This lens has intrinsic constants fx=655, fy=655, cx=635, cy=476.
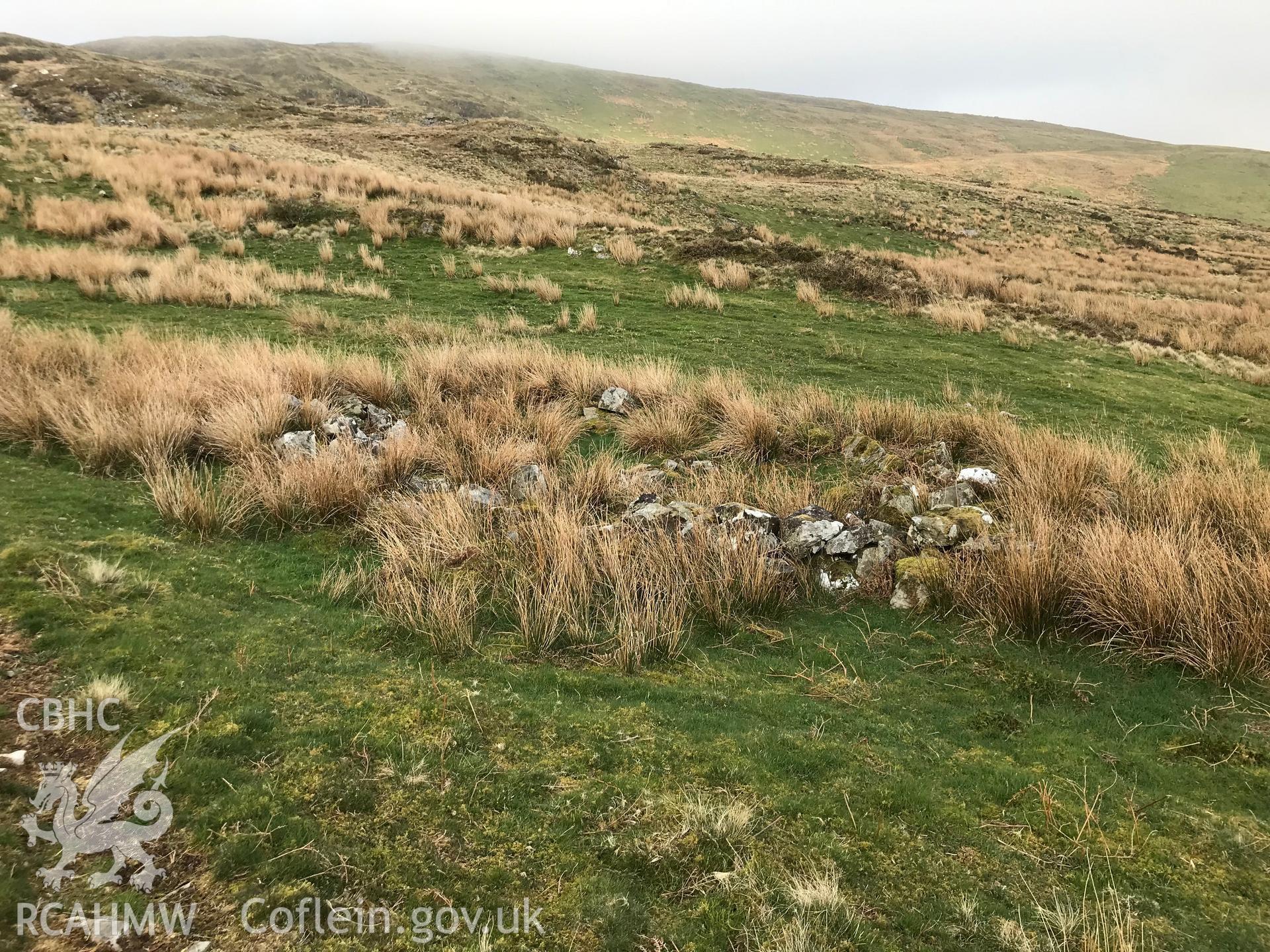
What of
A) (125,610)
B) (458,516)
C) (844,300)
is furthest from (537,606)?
(844,300)

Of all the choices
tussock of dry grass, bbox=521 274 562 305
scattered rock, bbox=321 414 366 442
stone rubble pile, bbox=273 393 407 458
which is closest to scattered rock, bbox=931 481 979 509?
stone rubble pile, bbox=273 393 407 458

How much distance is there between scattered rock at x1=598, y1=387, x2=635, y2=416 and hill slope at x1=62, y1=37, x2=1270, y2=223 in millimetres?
69342

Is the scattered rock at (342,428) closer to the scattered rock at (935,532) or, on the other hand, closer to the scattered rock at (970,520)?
the scattered rock at (935,532)

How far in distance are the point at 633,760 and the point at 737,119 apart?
147m

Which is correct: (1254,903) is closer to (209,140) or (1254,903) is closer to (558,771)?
(558,771)

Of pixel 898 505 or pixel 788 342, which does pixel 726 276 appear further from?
pixel 898 505

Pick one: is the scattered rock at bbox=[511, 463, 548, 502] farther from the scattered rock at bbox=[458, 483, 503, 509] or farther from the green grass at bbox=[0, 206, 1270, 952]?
the green grass at bbox=[0, 206, 1270, 952]

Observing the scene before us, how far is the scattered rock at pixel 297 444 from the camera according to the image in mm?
6684

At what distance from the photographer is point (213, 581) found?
4.85 meters

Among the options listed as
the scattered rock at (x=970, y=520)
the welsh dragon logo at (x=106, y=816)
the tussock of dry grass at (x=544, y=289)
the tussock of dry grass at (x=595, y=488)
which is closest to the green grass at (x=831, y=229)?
the tussock of dry grass at (x=544, y=289)

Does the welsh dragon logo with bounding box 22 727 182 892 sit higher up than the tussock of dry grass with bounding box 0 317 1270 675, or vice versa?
the tussock of dry grass with bounding box 0 317 1270 675

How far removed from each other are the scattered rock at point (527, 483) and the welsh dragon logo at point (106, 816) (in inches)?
152

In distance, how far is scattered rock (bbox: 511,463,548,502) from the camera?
21.7 feet

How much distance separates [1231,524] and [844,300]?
46.1ft
